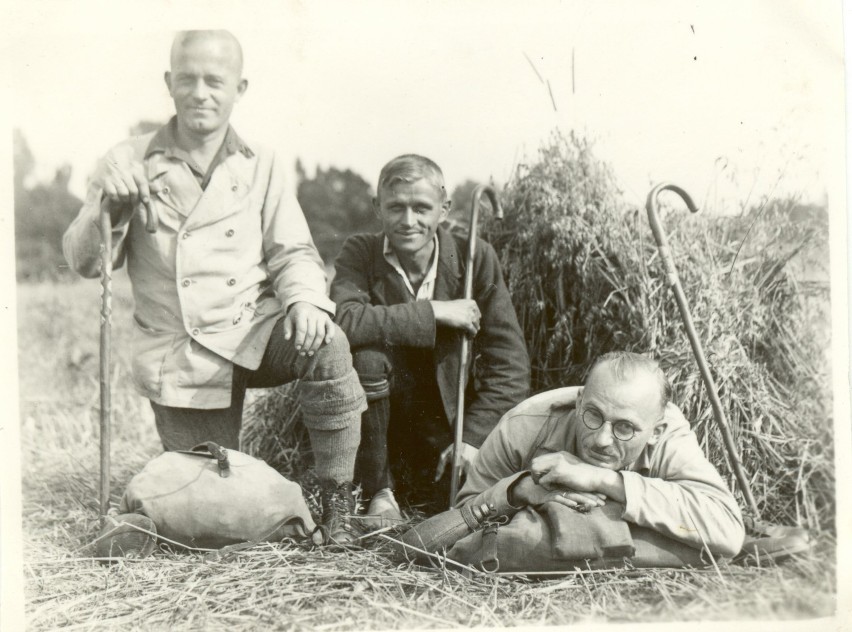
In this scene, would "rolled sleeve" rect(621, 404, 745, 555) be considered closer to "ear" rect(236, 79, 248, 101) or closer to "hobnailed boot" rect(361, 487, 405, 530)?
"hobnailed boot" rect(361, 487, 405, 530)

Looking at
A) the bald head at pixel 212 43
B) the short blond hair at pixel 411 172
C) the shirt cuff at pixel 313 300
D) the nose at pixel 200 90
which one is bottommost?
the shirt cuff at pixel 313 300

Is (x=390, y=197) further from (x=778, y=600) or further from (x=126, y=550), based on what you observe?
(x=778, y=600)

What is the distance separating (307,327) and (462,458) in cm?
89

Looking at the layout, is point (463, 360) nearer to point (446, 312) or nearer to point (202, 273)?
point (446, 312)

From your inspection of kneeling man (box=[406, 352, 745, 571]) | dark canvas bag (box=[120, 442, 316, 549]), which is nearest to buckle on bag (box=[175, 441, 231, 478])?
dark canvas bag (box=[120, 442, 316, 549])

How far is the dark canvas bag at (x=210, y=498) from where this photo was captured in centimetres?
295

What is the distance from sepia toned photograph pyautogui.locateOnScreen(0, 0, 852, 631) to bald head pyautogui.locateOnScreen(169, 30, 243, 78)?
18 millimetres

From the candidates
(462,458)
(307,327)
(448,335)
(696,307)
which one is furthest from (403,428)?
(696,307)

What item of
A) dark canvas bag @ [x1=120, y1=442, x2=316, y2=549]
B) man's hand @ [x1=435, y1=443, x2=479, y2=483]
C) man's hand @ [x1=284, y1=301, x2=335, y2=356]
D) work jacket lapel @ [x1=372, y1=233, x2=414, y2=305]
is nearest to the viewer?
dark canvas bag @ [x1=120, y1=442, x2=316, y2=549]

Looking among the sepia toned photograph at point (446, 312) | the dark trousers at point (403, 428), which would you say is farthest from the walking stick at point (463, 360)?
the dark trousers at point (403, 428)

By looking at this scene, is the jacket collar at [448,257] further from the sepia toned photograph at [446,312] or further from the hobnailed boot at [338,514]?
the hobnailed boot at [338,514]

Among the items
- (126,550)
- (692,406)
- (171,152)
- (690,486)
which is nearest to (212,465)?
(126,550)

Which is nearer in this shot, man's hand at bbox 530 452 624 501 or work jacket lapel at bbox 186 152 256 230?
man's hand at bbox 530 452 624 501

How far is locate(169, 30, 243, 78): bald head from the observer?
3176mm
